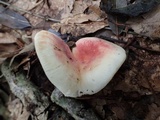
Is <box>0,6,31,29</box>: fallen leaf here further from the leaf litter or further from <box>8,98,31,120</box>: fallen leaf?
<box>8,98,31,120</box>: fallen leaf

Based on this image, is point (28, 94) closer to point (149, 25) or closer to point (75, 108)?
point (75, 108)

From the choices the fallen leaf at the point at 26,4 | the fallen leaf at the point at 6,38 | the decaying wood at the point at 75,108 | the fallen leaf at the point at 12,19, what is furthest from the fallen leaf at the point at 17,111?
the fallen leaf at the point at 26,4

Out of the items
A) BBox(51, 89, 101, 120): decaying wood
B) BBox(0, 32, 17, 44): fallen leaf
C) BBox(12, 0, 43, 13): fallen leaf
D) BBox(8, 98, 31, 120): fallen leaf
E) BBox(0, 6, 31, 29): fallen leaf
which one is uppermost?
BBox(12, 0, 43, 13): fallen leaf

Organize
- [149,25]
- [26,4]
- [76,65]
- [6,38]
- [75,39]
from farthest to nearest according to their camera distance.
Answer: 1. [26,4]
2. [6,38]
3. [75,39]
4. [149,25]
5. [76,65]

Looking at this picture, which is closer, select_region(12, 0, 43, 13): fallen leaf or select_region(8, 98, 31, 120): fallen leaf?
select_region(8, 98, 31, 120): fallen leaf

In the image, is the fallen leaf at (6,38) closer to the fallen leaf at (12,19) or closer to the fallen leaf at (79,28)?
the fallen leaf at (12,19)

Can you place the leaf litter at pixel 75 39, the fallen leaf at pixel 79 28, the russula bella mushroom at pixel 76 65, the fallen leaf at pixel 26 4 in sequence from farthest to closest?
1. the fallen leaf at pixel 26 4
2. the fallen leaf at pixel 79 28
3. the leaf litter at pixel 75 39
4. the russula bella mushroom at pixel 76 65

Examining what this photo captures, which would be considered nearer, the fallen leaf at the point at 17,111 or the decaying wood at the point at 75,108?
the decaying wood at the point at 75,108

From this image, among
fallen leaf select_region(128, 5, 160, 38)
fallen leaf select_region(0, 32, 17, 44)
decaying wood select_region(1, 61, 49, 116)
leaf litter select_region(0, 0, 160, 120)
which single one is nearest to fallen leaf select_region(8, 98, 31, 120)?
leaf litter select_region(0, 0, 160, 120)

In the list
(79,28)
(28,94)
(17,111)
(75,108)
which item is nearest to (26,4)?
(79,28)

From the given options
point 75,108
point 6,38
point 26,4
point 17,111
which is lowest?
point 17,111
